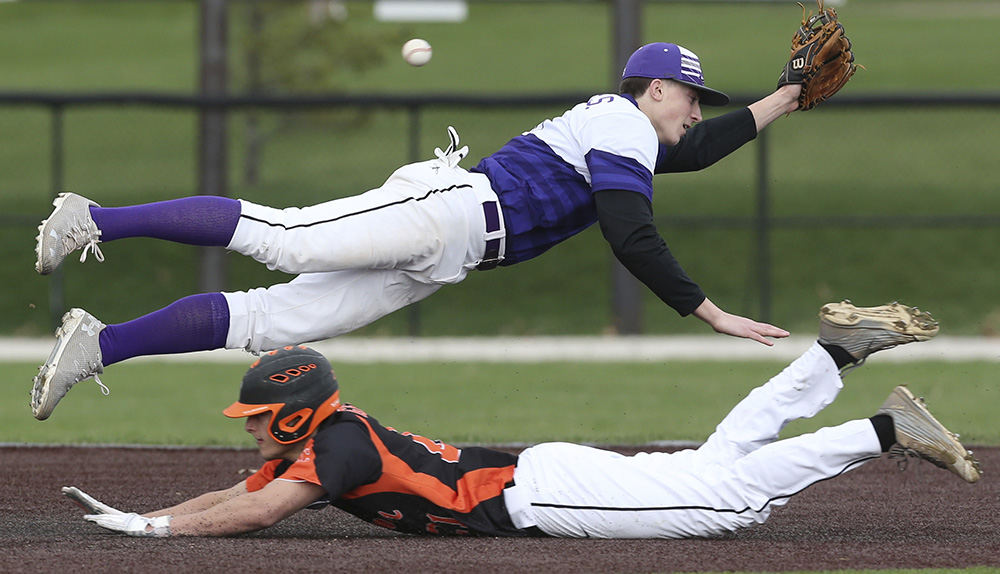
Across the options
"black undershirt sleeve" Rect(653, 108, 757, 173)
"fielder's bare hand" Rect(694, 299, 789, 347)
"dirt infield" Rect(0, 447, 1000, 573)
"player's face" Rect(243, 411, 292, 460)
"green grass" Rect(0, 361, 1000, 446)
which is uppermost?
"black undershirt sleeve" Rect(653, 108, 757, 173)

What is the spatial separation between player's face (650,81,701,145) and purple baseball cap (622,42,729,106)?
3 centimetres

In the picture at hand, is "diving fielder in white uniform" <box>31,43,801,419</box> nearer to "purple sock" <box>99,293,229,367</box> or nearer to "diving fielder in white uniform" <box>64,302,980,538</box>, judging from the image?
"purple sock" <box>99,293,229,367</box>

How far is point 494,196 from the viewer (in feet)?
17.1

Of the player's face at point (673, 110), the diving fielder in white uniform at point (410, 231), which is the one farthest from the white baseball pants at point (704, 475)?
the player's face at point (673, 110)

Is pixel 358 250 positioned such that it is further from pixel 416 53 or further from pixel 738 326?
pixel 416 53

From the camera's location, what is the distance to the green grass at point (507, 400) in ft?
27.0

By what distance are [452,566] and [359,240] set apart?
4.28 ft

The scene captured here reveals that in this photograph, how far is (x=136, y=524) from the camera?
15.3ft

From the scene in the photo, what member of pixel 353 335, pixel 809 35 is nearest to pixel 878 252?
pixel 353 335

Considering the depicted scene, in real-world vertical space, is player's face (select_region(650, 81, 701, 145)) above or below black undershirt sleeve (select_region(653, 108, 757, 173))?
above

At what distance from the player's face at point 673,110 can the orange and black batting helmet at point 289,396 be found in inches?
66.5

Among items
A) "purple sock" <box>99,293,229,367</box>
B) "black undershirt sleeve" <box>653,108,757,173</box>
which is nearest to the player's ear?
"black undershirt sleeve" <box>653,108,757,173</box>

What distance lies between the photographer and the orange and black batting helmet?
15.0 feet

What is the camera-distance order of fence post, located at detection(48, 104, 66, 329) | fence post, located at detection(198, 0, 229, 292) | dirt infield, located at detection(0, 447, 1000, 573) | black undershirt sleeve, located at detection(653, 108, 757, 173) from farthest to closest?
1. fence post, located at detection(198, 0, 229, 292)
2. fence post, located at detection(48, 104, 66, 329)
3. black undershirt sleeve, located at detection(653, 108, 757, 173)
4. dirt infield, located at detection(0, 447, 1000, 573)
